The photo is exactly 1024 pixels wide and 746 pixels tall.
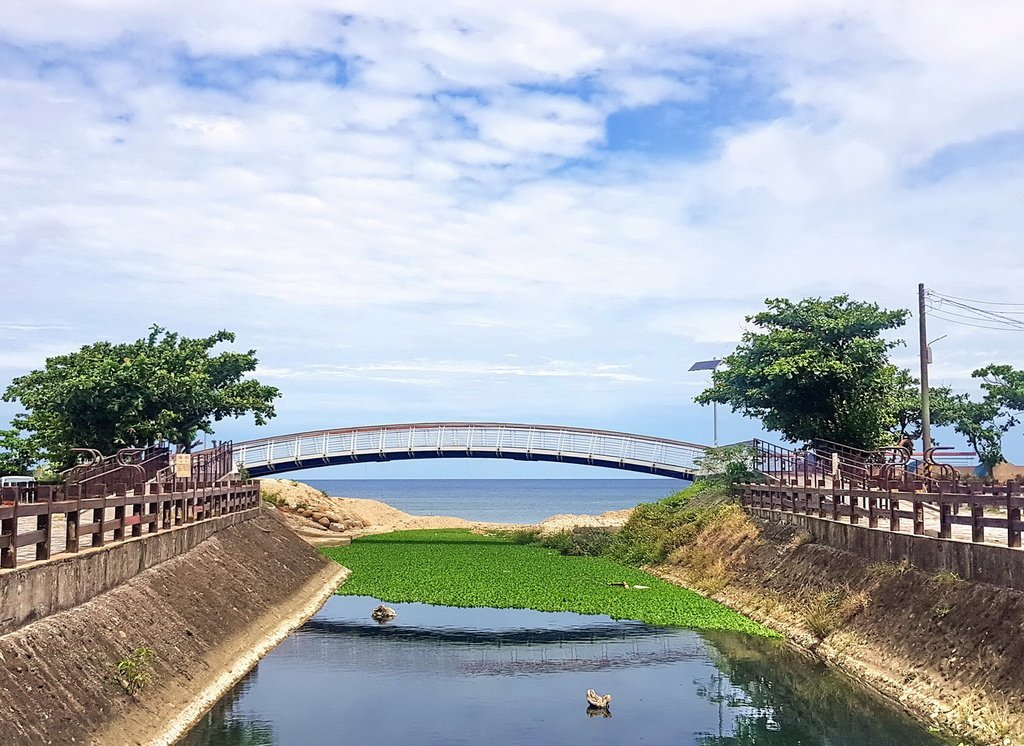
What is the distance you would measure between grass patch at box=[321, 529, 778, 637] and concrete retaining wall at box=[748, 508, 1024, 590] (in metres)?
3.51

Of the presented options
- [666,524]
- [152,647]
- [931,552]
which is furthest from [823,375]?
[152,647]

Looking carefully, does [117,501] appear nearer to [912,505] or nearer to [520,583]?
[520,583]

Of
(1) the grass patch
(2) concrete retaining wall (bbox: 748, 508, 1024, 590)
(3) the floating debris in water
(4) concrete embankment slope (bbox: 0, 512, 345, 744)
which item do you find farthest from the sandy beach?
(2) concrete retaining wall (bbox: 748, 508, 1024, 590)

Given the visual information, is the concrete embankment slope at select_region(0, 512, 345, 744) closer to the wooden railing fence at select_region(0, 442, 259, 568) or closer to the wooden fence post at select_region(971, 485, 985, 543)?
the wooden railing fence at select_region(0, 442, 259, 568)

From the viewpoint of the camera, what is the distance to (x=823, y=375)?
138ft

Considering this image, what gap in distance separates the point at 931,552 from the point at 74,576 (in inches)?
698

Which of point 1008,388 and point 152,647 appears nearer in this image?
point 152,647

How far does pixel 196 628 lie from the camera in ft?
74.3

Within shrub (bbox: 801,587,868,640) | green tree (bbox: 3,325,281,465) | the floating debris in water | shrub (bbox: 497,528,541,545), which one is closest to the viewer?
shrub (bbox: 801,587,868,640)

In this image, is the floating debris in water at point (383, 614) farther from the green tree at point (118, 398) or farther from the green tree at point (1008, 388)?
the green tree at point (1008, 388)

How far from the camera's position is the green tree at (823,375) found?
1662 inches

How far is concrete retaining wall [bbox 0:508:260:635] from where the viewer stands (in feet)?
50.2

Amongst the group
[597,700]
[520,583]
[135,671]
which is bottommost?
[520,583]

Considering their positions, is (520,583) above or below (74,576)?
below
